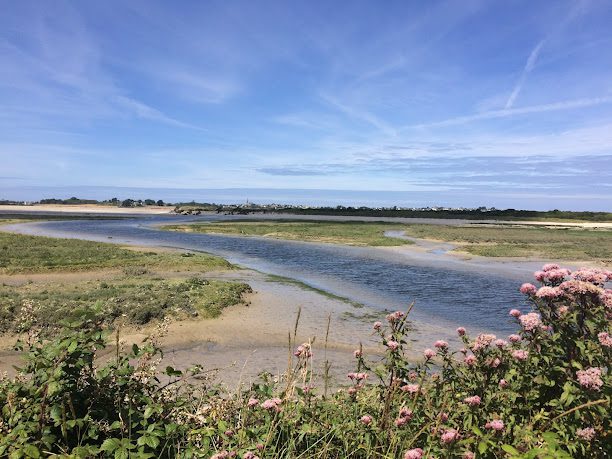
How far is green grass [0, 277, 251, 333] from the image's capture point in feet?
46.3

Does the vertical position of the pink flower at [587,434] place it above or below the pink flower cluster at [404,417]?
above

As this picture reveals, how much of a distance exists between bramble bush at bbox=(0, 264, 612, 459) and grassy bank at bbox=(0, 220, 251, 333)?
0.73 meters

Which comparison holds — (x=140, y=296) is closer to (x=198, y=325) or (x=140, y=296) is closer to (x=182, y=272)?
(x=198, y=325)

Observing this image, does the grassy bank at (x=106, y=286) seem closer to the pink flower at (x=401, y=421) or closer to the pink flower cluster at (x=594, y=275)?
the pink flower at (x=401, y=421)

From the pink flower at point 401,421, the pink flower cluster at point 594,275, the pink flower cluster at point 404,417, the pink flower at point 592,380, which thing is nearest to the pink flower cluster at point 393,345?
the pink flower cluster at point 404,417

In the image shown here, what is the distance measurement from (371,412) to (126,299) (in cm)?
1427

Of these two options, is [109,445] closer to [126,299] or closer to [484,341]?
[484,341]

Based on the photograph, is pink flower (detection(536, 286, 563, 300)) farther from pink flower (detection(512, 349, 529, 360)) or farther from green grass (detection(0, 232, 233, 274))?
green grass (detection(0, 232, 233, 274))

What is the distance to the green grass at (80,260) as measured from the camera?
83.9 ft

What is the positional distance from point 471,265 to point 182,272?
2171 centimetres

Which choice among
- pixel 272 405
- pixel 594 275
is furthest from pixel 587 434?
pixel 272 405

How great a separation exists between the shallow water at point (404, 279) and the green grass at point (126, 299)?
680 cm

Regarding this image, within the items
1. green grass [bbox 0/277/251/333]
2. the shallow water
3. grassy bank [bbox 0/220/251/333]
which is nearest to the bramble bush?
grassy bank [bbox 0/220/251/333]

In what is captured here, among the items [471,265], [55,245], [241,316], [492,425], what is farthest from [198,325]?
[55,245]
